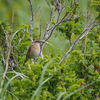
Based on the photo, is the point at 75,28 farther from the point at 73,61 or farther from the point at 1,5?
the point at 1,5

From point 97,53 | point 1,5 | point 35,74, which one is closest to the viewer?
point 35,74

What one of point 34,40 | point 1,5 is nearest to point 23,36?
point 34,40

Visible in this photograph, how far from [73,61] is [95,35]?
0.99 meters

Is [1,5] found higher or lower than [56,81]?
higher

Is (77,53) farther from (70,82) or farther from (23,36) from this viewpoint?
(23,36)

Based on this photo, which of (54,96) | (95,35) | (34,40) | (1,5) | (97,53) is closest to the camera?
(54,96)

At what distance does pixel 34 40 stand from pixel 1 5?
10.1ft

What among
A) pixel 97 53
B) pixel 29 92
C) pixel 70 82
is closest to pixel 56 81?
pixel 70 82

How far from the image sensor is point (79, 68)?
2920 mm

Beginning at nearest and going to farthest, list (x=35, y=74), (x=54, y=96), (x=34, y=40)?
(x=54, y=96)
(x=35, y=74)
(x=34, y=40)

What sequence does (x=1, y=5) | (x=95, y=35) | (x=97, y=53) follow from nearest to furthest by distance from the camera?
1. (x=97, y=53)
2. (x=95, y=35)
3. (x=1, y=5)

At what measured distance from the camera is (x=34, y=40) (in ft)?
14.4

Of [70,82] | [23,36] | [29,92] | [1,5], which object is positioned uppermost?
[1,5]

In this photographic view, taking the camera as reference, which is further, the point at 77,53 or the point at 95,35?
the point at 95,35
